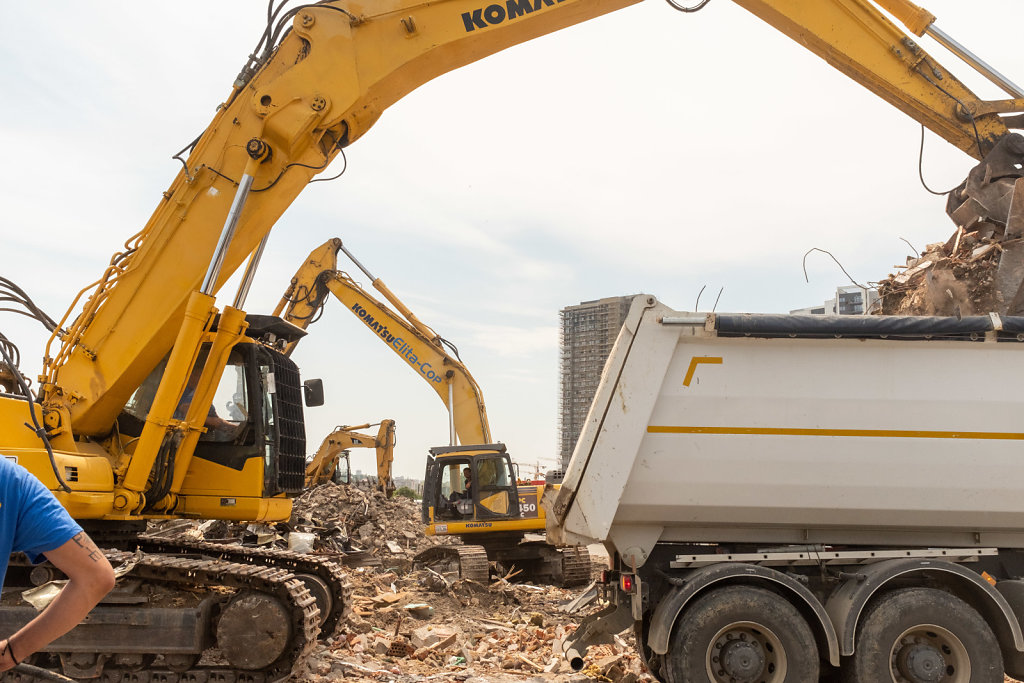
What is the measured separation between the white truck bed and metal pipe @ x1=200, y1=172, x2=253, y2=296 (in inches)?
132

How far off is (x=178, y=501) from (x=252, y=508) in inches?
24.4

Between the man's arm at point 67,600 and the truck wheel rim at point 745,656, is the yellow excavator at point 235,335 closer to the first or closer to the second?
the truck wheel rim at point 745,656

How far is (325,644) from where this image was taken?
25.2 ft

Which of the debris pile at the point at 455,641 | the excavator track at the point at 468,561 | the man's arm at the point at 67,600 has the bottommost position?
the debris pile at the point at 455,641

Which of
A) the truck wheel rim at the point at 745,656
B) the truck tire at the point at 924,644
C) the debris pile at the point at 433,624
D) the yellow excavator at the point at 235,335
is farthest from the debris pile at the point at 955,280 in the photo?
the debris pile at the point at 433,624

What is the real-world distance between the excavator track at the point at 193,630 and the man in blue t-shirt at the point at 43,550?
13.9 feet

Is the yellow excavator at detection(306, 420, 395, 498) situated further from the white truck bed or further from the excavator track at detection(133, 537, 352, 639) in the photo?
the white truck bed

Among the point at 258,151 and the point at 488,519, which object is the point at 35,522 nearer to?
the point at 258,151

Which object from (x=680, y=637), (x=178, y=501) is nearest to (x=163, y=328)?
(x=178, y=501)

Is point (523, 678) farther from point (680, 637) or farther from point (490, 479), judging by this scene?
point (490, 479)

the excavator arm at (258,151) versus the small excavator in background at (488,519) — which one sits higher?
the excavator arm at (258,151)

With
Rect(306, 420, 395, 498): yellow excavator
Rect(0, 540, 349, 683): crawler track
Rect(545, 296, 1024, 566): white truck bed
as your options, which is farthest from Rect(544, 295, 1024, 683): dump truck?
Rect(306, 420, 395, 498): yellow excavator

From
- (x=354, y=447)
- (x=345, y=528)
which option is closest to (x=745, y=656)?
(x=345, y=528)

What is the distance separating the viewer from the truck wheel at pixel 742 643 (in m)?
5.41
